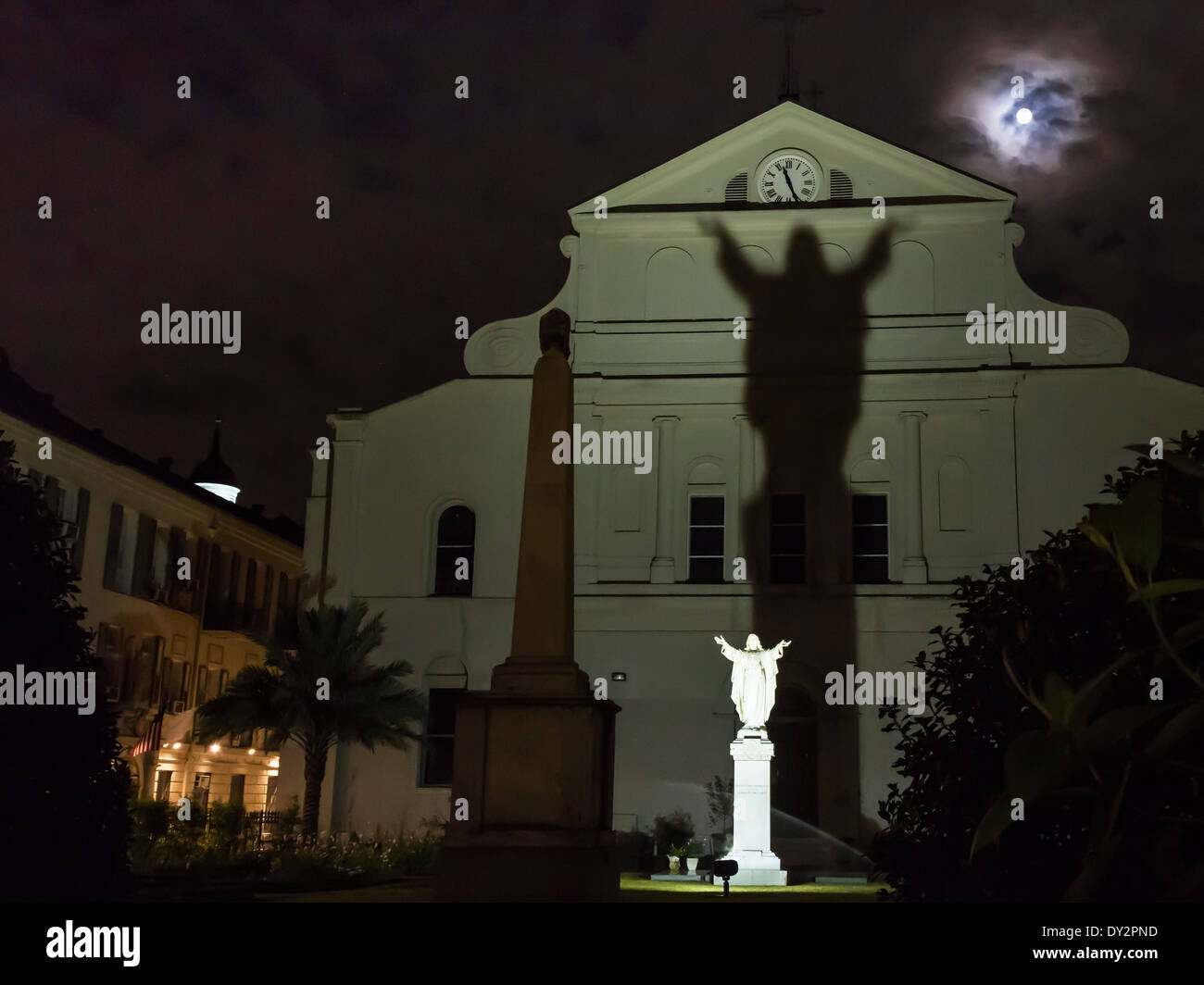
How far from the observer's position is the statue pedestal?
21.2 meters

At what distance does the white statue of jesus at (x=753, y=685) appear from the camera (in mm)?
22422

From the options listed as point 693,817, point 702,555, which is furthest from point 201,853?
point 702,555

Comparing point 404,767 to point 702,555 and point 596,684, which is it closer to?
point 596,684

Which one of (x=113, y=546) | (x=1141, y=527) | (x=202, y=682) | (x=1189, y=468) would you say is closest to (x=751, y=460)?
(x=113, y=546)

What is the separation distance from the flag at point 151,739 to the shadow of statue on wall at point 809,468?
14.0m

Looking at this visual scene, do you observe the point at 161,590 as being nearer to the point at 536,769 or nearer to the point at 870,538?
the point at 870,538

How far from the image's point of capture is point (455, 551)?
1201 inches

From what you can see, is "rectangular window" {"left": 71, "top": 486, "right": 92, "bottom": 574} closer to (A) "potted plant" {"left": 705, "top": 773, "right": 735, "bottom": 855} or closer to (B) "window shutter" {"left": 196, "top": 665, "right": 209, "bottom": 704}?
(B) "window shutter" {"left": 196, "top": 665, "right": 209, "bottom": 704}

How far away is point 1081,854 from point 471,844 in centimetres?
724

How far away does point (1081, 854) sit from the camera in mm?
6461

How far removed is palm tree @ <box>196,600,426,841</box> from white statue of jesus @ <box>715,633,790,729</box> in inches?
309

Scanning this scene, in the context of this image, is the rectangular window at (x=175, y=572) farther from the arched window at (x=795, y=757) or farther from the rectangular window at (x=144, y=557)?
the arched window at (x=795, y=757)

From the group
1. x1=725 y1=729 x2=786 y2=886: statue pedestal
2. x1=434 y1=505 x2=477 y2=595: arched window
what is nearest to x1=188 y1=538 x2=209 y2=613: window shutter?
x1=434 y1=505 x2=477 y2=595: arched window

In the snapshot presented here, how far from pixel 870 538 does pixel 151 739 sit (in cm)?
1687
